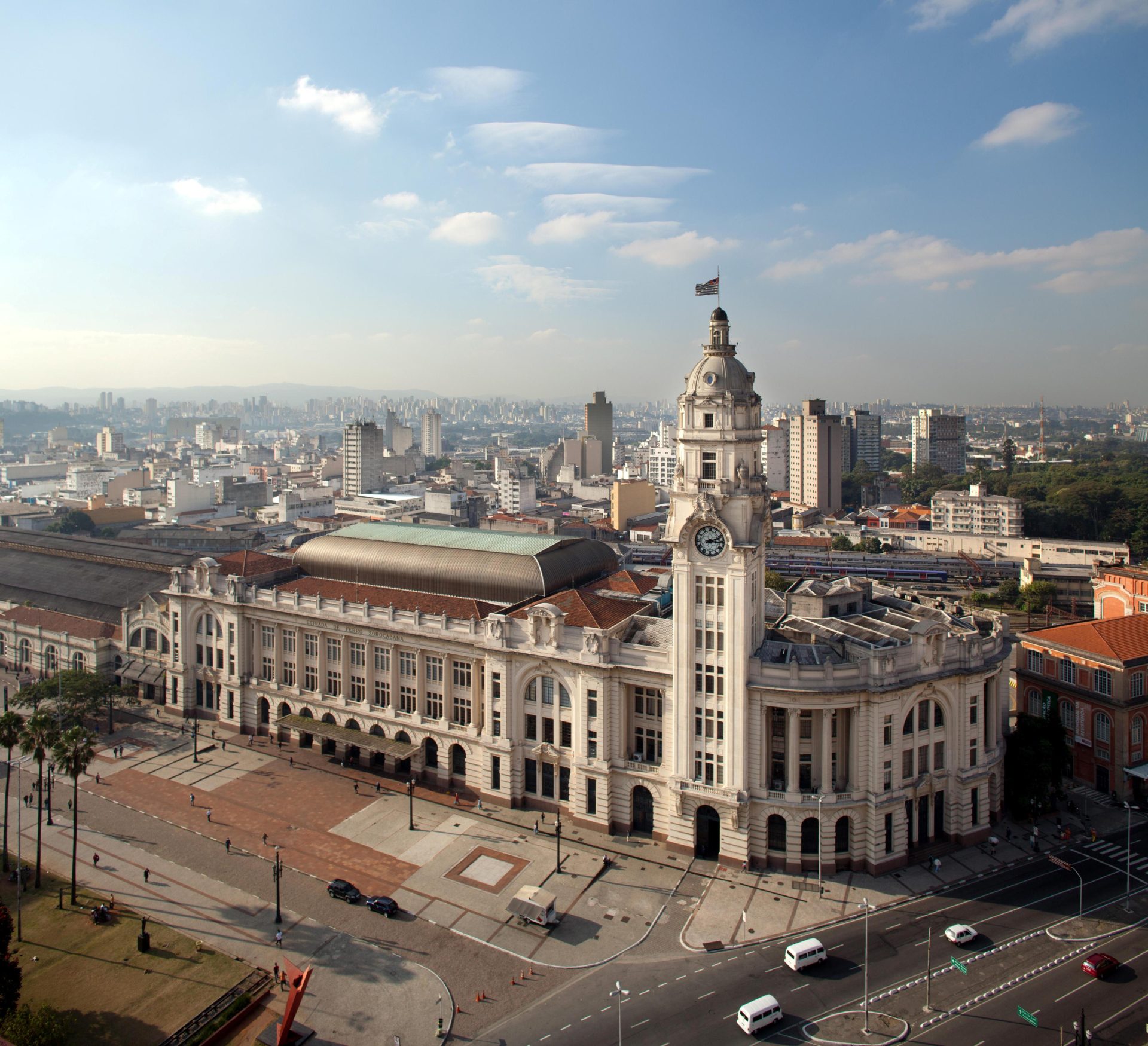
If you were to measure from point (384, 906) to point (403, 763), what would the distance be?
81.2 ft

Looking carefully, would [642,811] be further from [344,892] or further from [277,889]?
A: [277,889]

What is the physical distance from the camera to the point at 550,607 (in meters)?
77.6

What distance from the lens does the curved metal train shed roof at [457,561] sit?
89.8m

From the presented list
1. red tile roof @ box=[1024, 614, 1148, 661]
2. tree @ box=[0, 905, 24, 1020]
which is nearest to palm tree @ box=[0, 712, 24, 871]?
tree @ box=[0, 905, 24, 1020]

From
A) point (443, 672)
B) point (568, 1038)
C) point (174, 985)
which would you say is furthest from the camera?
point (443, 672)

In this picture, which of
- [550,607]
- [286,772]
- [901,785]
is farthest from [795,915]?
[286,772]

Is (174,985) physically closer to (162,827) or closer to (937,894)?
(162,827)

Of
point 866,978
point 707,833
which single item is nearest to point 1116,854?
point 866,978

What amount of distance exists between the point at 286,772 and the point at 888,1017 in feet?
195

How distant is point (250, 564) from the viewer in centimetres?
10400

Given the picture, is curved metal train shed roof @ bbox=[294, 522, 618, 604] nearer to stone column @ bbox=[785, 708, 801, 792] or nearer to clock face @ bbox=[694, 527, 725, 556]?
clock face @ bbox=[694, 527, 725, 556]

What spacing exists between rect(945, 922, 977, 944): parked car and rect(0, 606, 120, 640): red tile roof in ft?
327

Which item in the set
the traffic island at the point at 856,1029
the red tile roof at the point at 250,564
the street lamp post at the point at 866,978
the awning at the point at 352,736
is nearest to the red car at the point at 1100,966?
the street lamp post at the point at 866,978

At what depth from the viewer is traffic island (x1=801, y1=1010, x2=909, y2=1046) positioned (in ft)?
166
